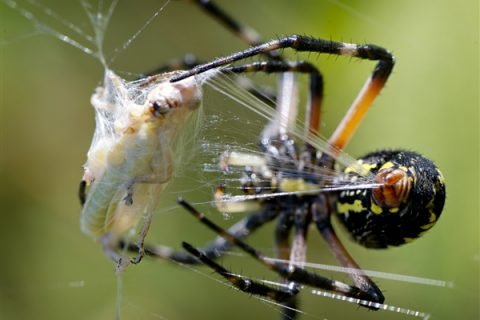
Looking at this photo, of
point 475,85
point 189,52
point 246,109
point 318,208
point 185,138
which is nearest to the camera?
point 185,138

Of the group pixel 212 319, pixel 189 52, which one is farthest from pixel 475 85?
pixel 212 319

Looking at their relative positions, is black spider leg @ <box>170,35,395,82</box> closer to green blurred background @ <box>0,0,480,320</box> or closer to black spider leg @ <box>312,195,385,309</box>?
black spider leg @ <box>312,195,385,309</box>

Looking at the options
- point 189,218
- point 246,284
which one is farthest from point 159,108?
point 189,218

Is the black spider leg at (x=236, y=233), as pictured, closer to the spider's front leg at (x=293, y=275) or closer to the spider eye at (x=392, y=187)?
the spider's front leg at (x=293, y=275)

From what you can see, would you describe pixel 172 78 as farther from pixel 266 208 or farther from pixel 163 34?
pixel 163 34

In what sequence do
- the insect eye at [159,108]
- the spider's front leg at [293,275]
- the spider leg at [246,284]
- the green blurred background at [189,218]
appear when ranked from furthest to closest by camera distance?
the green blurred background at [189,218], the spider's front leg at [293,275], the spider leg at [246,284], the insect eye at [159,108]

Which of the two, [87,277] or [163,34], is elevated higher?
[163,34]

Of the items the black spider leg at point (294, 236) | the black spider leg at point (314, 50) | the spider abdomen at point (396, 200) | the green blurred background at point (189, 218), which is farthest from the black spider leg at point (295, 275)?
the green blurred background at point (189, 218)

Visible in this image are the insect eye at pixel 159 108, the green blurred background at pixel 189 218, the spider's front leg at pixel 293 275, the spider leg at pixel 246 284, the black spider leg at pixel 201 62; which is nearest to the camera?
the insect eye at pixel 159 108
